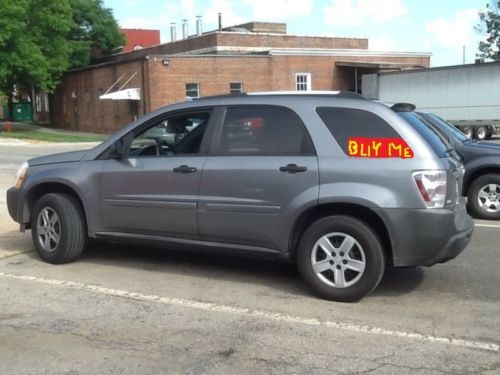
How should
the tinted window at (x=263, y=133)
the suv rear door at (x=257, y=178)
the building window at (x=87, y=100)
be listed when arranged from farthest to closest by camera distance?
the building window at (x=87, y=100)
the tinted window at (x=263, y=133)
the suv rear door at (x=257, y=178)

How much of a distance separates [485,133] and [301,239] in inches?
1106

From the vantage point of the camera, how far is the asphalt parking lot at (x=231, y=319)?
422 centimetres

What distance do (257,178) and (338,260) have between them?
100cm

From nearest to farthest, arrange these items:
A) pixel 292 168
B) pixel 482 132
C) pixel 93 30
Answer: pixel 292 168
pixel 482 132
pixel 93 30

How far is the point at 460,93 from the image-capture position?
99.4ft

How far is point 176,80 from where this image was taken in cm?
3662

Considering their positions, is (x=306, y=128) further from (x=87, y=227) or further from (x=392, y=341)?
(x=87, y=227)

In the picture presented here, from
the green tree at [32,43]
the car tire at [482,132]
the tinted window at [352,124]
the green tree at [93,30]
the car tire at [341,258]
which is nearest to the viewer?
the car tire at [341,258]

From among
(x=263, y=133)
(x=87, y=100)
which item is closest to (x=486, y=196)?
(x=263, y=133)

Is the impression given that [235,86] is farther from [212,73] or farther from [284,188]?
[284,188]

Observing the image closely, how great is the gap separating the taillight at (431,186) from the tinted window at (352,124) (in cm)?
41

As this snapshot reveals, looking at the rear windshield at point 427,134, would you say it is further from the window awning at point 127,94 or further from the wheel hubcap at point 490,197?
the window awning at point 127,94

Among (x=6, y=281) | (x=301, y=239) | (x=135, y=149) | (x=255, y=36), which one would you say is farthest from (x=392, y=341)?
(x=255, y=36)

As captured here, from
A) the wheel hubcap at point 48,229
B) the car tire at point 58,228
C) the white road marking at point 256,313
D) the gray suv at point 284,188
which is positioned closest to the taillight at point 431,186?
the gray suv at point 284,188
